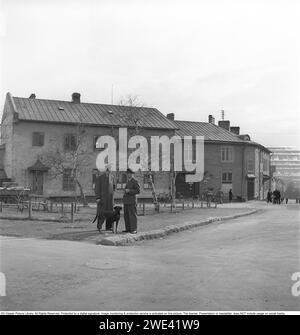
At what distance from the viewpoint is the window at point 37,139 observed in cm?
4319

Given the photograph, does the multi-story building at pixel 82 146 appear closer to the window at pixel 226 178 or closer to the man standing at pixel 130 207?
the window at pixel 226 178

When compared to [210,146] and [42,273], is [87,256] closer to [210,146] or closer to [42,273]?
[42,273]

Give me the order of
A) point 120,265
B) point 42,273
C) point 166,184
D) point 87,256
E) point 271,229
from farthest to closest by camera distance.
Answer: point 166,184
point 271,229
point 87,256
point 120,265
point 42,273

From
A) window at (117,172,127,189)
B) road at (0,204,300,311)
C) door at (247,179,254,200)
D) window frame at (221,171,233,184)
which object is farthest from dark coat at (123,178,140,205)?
door at (247,179,254,200)

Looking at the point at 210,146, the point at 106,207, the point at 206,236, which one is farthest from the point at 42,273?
the point at 210,146

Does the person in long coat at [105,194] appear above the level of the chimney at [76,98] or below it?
below

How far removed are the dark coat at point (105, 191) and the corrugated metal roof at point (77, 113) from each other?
26788 mm

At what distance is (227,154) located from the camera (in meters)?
54.9

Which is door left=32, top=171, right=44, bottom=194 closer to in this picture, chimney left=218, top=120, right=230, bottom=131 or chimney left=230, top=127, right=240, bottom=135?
chimney left=218, top=120, right=230, bottom=131

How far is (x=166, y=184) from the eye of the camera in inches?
1885

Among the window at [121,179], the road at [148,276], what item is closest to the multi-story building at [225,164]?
the window at [121,179]

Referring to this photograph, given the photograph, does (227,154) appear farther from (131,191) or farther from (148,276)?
(148,276)

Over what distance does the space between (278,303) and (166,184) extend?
41153mm

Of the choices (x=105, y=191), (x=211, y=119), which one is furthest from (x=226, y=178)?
(x=105, y=191)
